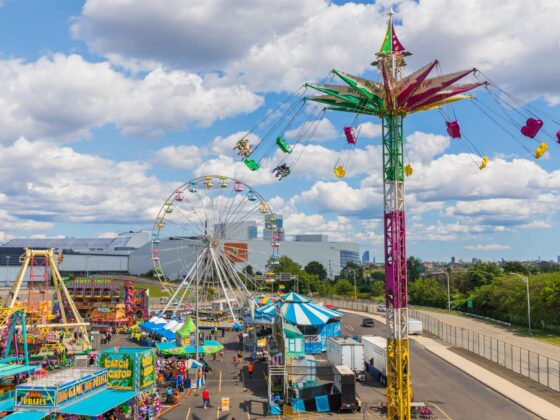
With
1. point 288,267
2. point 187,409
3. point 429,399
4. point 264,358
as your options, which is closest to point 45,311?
point 264,358

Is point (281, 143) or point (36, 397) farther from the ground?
point (281, 143)

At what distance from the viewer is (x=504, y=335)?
5481cm

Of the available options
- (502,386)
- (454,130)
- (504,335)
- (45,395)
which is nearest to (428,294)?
(504,335)

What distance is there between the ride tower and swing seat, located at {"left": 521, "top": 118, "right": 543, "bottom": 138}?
2.68 metres

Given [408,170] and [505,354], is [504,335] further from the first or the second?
[408,170]

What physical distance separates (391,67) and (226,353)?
31.6 m

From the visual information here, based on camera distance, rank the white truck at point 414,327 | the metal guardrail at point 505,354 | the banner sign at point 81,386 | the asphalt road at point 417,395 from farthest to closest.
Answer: the white truck at point 414,327 → the metal guardrail at point 505,354 → the asphalt road at point 417,395 → the banner sign at point 81,386

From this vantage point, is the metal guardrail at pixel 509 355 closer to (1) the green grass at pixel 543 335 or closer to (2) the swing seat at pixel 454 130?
(1) the green grass at pixel 543 335

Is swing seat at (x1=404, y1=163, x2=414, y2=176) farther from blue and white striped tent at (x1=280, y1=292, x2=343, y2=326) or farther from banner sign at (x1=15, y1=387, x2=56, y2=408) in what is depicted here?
blue and white striped tent at (x1=280, y1=292, x2=343, y2=326)

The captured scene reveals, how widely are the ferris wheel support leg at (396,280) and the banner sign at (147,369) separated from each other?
11.6 m

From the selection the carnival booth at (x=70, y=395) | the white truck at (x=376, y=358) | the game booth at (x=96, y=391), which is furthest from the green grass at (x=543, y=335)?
the carnival booth at (x=70, y=395)

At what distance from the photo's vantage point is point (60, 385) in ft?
67.0

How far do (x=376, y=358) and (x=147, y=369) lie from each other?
17.1m

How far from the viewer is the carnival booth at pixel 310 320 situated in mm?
45375
